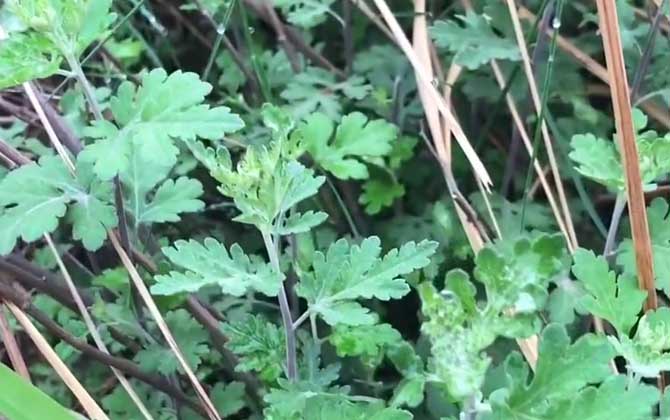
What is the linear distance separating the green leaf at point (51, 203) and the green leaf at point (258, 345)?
0.55 ft

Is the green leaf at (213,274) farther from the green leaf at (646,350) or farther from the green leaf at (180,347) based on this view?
the green leaf at (646,350)

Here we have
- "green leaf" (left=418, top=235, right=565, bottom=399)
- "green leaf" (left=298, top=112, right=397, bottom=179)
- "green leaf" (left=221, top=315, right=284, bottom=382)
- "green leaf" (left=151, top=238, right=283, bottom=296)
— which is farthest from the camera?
"green leaf" (left=298, top=112, right=397, bottom=179)

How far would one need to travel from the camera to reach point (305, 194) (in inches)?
33.5

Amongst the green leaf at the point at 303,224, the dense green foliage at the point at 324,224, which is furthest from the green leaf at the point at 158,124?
the green leaf at the point at 303,224

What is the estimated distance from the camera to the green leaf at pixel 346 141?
1.13 metres

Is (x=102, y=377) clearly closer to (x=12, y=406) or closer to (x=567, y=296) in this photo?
(x=12, y=406)

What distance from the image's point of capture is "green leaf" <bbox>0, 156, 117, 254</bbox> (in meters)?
0.92

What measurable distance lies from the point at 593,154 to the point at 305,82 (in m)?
0.44

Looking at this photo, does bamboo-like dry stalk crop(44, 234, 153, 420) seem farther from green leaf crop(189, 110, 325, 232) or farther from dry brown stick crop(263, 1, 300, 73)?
dry brown stick crop(263, 1, 300, 73)

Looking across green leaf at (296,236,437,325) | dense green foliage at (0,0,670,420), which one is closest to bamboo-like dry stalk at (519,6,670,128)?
dense green foliage at (0,0,670,420)

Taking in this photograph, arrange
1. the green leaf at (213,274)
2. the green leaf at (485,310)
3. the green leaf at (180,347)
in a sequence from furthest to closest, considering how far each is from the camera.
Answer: the green leaf at (180,347)
the green leaf at (213,274)
the green leaf at (485,310)

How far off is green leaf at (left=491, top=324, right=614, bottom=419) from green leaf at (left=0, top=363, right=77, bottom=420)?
1.28 feet

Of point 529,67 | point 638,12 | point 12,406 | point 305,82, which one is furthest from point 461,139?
point 12,406

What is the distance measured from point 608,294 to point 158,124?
0.45 meters
